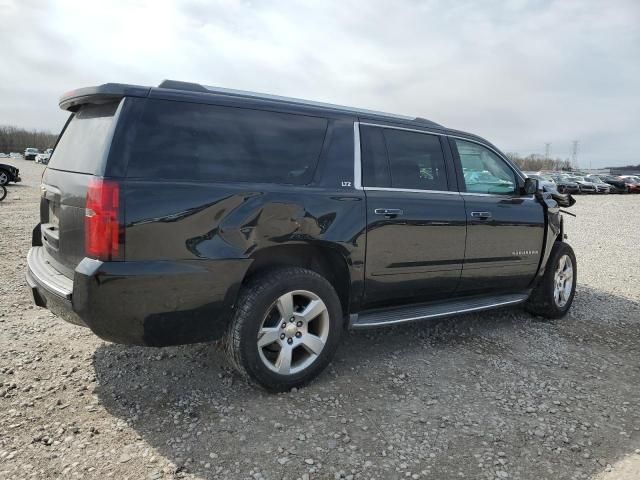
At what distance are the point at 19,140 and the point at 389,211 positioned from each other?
98450 mm

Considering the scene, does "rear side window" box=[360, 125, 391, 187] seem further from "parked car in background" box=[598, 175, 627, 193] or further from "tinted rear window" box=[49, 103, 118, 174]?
"parked car in background" box=[598, 175, 627, 193]

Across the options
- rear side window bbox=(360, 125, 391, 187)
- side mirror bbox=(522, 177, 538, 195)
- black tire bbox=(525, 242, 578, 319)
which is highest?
rear side window bbox=(360, 125, 391, 187)

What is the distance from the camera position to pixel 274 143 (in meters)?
3.29

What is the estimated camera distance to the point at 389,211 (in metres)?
3.67

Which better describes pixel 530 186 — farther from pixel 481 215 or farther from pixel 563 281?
pixel 563 281

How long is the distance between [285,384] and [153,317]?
97 cm

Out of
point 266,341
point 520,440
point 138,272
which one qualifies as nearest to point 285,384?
point 266,341

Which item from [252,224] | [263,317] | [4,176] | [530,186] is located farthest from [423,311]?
[4,176]

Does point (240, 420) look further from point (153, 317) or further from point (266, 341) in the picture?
point (153, 317)

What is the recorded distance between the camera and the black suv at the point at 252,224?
9.05ft

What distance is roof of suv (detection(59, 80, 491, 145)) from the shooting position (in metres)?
2.88

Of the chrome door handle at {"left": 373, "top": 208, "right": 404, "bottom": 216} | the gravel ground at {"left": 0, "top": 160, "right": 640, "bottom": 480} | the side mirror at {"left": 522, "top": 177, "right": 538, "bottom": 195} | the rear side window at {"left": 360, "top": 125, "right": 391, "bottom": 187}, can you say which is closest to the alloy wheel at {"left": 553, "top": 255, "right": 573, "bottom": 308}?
the gravel ground at {"left": 0, "top": 160, "right": 640, "bottom": 480}

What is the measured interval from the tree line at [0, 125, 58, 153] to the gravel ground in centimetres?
8809

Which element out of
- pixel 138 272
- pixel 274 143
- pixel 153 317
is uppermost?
pixel 274 143
